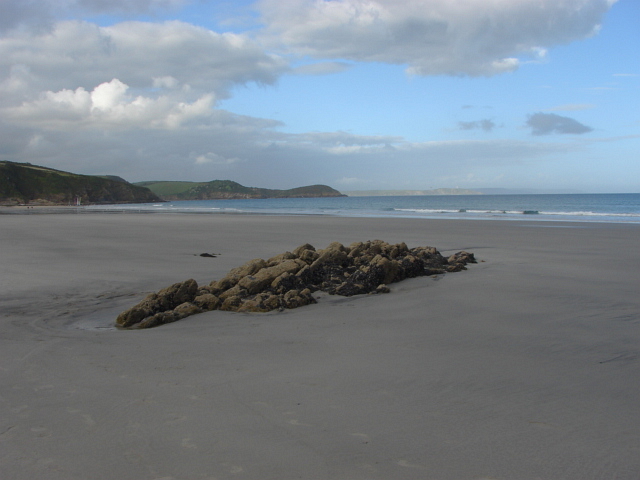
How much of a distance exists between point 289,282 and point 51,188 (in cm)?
11869

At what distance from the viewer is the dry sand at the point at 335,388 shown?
296cm

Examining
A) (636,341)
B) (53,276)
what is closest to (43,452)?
(636,341)

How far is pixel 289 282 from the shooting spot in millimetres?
7988

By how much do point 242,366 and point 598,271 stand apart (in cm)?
879

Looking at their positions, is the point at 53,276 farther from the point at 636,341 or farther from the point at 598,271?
the point at 598,271

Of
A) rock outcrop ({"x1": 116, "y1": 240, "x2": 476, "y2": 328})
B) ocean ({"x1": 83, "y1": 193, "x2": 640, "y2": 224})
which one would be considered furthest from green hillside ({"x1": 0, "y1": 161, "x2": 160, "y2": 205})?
rock outcrop ({"x1": 116, "y1": 240, "x2": 476, "y2": 328})

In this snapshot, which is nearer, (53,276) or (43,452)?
(43,452)

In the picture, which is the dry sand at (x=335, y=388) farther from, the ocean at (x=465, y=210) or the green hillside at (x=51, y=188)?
the green hillside at (x=51, y=188)

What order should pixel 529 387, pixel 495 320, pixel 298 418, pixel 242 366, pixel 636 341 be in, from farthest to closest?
pixel 495 320 < pixel 636 341 < pixel 242 366 < pixel 529 387 < pixel 298 418

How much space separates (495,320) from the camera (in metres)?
6.42

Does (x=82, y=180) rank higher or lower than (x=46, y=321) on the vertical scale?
higher

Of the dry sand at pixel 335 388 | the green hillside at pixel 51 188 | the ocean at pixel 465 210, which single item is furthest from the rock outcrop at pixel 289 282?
the green hillside at pixel 51 188

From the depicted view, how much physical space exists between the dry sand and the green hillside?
350 feet

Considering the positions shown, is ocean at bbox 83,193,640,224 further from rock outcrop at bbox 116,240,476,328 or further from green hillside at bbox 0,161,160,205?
rock outcrop at bbox 116,240,476,328
